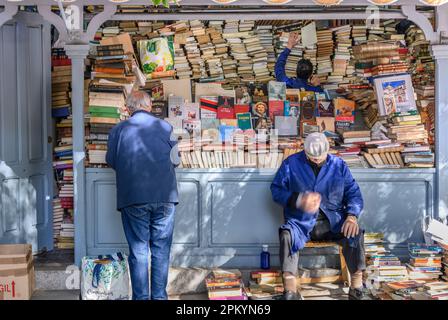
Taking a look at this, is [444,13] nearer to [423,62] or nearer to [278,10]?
[423,62]

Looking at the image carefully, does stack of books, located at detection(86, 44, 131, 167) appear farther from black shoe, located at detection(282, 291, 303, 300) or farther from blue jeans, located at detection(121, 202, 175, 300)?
black shoe, located at detection(282, 291, 303, 300)

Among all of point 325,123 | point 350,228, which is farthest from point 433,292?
point 325,123

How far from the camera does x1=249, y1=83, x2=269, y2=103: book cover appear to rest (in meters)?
8.61

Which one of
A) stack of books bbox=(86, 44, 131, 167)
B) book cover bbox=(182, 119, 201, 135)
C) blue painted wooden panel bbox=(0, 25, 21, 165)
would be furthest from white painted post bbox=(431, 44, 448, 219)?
blue painted wooden panel bbox=(0, 25, 21, 165)

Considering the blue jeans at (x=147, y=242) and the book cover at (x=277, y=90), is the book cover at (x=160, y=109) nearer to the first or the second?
the book cover at (x=277, y=90)

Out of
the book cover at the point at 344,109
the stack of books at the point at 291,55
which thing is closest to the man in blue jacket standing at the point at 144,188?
the book cover at the point at 344,109

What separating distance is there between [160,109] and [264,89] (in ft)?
4.09

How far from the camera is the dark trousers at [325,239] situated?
6.89 meters

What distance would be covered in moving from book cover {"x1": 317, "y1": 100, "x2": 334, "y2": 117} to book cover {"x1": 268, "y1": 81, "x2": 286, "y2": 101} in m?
0.41

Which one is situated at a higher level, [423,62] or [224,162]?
[423,62]

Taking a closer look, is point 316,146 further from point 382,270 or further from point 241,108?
point 241,108

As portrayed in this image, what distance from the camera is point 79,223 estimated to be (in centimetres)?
761

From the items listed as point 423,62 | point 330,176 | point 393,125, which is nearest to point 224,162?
point 330,176

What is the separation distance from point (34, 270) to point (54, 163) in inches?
56.2
